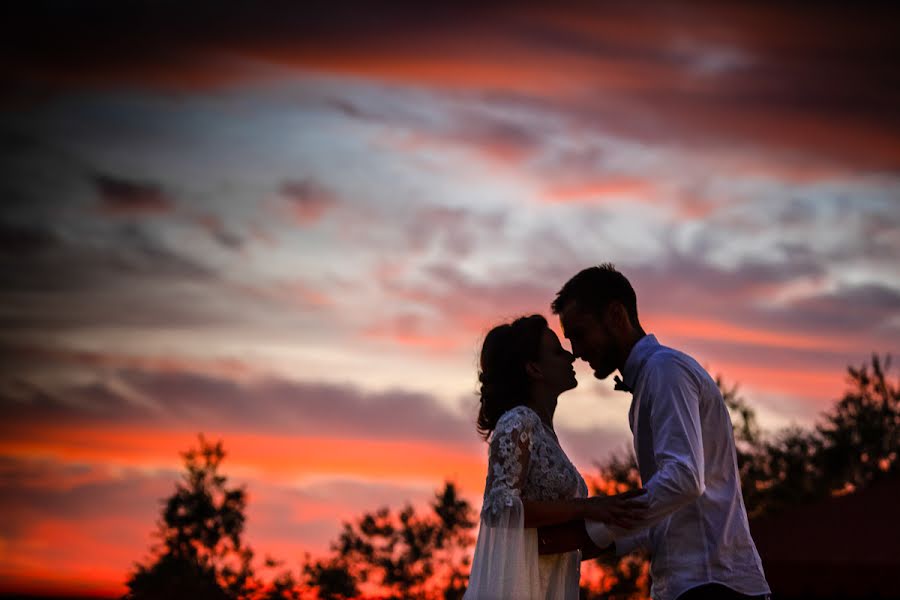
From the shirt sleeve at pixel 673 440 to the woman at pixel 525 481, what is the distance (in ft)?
1.61

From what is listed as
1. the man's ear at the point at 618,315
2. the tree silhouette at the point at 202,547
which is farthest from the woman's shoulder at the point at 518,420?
the tree silhouette at the point at 202,547

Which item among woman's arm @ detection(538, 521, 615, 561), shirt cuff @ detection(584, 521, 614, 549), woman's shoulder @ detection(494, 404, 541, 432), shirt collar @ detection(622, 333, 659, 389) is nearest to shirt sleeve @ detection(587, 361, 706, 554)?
shirt collar @ detection(622, 333, 659, 389)

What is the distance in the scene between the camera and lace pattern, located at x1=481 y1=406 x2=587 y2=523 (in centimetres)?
531

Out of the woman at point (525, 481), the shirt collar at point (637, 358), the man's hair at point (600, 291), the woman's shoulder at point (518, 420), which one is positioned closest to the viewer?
the shirt collar at point (637, 358)

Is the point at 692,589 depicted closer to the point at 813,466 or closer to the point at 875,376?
the point at 813,466

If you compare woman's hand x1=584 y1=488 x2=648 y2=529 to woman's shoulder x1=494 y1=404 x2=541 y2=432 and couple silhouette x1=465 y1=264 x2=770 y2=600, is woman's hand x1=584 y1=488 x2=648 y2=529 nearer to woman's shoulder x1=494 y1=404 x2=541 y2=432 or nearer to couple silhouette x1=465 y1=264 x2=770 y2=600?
couple silhouette x1=465 y1=264 x2=770 y2=600

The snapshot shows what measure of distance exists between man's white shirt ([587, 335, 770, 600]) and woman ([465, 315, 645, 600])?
42 cm

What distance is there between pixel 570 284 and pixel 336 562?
21.2 meters

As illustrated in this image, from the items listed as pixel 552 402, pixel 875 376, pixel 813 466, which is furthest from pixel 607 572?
pixel 552 402

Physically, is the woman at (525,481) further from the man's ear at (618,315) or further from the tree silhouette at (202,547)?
the tree silhouette at (202,547)

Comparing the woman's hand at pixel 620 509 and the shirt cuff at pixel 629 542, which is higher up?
the woman's hand at pixel 620 509

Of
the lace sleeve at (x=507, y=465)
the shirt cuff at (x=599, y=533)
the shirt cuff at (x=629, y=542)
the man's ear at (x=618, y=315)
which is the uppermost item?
the man's ear at (x=618, y=315)

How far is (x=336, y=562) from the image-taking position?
2505 cm

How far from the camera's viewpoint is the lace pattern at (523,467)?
5312 mm
